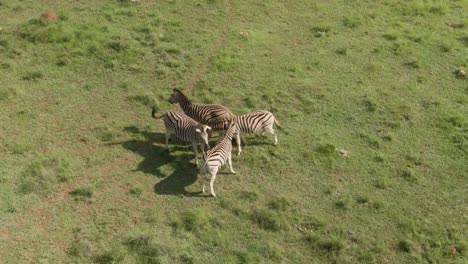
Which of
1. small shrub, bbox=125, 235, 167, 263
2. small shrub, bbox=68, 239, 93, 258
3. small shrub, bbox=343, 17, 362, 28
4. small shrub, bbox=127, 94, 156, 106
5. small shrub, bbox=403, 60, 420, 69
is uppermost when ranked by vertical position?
small shrub, bbox=343, 17, 362, 28

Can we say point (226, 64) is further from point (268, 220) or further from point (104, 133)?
point (268, 220)

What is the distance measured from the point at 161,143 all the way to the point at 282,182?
11.4 feet

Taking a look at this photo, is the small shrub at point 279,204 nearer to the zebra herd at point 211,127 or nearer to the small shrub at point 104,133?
the zebra herd at point 211,127

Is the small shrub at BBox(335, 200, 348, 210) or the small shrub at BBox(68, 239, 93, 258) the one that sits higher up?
the small shrub at BBox(335, 200, 348, 210)

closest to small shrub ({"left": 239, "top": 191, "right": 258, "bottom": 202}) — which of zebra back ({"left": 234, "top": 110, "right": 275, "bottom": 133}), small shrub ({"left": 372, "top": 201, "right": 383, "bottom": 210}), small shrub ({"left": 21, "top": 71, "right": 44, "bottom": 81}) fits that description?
zebra back ({"left": 234, "top": 110, "right": 275, "bottom": 133})

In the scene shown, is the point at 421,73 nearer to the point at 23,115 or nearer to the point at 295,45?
the point at 295,45

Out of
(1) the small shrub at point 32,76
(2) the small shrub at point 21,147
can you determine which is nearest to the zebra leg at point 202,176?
(2) the small shrub at point 21,147

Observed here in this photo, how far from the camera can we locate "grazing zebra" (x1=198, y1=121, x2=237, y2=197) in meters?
12.3

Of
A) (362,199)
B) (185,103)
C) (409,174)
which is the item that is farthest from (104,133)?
(409,174)

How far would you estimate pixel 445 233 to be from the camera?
39.4 ft

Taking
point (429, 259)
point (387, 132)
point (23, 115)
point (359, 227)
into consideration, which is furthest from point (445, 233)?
point (23, 115)

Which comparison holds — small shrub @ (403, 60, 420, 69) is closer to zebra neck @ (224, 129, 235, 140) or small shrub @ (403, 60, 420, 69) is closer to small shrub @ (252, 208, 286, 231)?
zebra neck @ (224, 129, 235, 140)

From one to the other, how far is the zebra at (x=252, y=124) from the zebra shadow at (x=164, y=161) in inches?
45.3

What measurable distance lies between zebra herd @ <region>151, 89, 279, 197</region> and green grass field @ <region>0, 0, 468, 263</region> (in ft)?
1.96
